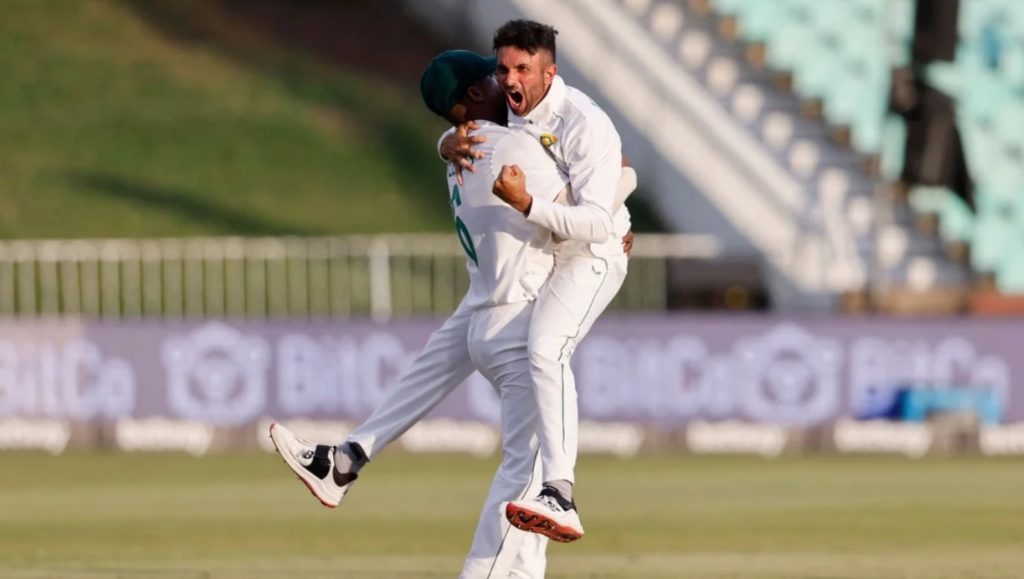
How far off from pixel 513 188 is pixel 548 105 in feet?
1.23

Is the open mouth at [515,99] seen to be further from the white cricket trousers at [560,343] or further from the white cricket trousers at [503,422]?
the white cricket trousers at [503,422]

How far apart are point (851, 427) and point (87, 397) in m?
5.61

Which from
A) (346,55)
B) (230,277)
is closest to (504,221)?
(230,277)

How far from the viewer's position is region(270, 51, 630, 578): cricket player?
Answer: 719cm

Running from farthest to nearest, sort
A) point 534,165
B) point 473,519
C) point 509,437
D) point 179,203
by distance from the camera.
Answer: point 179,203, point 473,519, point 509,437, point 534,165

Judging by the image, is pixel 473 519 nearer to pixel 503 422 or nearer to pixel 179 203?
pixel 503 422

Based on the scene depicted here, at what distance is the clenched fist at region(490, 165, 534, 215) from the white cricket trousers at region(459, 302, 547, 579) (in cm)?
51

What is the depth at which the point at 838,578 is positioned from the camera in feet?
27.5

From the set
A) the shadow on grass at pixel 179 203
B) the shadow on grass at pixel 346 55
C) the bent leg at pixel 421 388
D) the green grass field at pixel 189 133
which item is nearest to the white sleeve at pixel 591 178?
the bent leg at pixel 421 388

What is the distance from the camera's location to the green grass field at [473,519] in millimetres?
9055

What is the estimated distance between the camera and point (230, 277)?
18031 millimetres

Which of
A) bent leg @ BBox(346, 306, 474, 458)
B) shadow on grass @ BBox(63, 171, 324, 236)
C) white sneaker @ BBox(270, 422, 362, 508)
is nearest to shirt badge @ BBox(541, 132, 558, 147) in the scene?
bent leg @ BBox(346, 306, 474, 458)

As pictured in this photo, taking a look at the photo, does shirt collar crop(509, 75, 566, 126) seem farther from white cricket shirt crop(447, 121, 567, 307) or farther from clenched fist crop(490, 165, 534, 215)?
clenched fist crop(490, 165, 534, 215)

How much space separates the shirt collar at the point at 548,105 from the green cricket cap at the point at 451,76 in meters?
0.20
